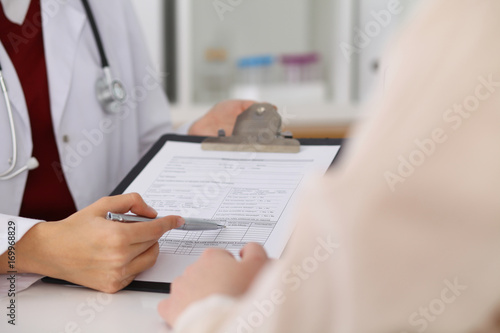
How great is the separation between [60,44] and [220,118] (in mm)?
345

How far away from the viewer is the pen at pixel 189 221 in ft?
2.31

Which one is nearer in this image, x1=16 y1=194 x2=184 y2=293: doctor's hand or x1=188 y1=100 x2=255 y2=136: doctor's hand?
x1=16 y1=194 x2=184 y2=293: doctor's hand

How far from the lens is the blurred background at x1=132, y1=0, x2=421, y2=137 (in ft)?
8.54

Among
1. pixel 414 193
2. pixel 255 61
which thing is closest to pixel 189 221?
pixel 414 193

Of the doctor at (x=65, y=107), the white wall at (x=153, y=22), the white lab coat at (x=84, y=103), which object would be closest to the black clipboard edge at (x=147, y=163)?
the doctor at (x=65, y=107)

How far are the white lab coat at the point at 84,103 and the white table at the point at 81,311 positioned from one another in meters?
0.36

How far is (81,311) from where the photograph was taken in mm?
647

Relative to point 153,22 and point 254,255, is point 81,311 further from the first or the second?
point 153,22

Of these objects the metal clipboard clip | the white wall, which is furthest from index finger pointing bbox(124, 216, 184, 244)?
the white wall

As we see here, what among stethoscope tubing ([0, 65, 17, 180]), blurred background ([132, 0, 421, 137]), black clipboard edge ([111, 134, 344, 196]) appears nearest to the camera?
→ black clipboard edge ([111, 134, 344, 196])

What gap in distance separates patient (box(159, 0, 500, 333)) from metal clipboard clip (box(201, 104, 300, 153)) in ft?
1.70

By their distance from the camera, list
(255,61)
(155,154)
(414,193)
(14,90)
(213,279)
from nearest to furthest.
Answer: (414,193) < (213,279) < (155,154) < (14,90) < (255,61)

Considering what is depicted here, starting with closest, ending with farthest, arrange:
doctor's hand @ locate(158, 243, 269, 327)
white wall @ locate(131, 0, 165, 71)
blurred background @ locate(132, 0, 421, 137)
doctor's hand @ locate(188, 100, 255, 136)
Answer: doctor's hand @ locate(158, 243, 269, 327) < doctor's hand @ locate(188, 100, 255, 136) < white wall @ locate(131, 0, 165, 71) < blurred background @ locate(132, 0, 421, 137)

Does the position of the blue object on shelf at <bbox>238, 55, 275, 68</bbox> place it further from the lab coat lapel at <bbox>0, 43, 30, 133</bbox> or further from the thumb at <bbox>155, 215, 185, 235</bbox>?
the thumb at <bbox>155, 215, 185, 235</bbox>
